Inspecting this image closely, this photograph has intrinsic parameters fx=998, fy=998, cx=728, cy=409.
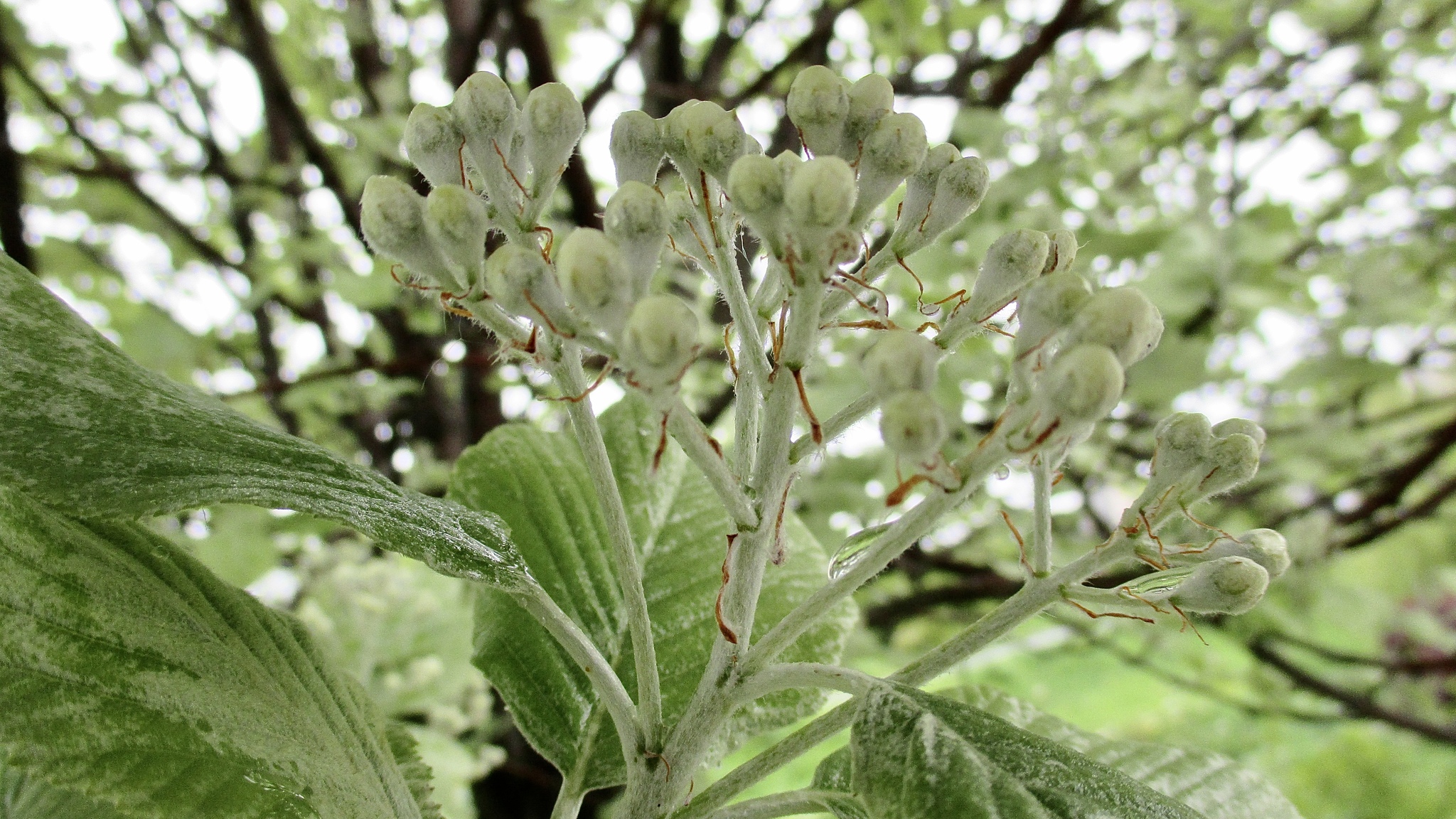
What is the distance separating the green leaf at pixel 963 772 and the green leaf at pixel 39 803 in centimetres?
39

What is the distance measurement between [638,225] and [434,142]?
0.15 metres

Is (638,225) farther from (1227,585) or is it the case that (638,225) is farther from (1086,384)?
(1227,585)

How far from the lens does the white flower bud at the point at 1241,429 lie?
50 centimetres

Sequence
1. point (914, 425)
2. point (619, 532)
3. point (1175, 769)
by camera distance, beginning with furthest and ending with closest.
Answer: point (1175, 769), point (619, 532), point (914, 425)

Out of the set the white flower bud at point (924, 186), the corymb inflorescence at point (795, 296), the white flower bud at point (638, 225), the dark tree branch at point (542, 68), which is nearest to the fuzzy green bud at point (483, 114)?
the corymb inflorescence at point (795, 296)

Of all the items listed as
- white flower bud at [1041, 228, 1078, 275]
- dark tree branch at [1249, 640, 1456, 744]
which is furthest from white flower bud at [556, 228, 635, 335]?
dark tree branch at [1249, 640, 1456, 744]

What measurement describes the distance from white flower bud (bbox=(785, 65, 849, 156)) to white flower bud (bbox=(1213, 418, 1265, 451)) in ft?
0.81

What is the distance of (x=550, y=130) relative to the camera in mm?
541

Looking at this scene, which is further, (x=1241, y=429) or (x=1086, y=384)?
(x=1241, y=429)

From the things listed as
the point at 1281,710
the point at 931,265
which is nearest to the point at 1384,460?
the point at 1281,710

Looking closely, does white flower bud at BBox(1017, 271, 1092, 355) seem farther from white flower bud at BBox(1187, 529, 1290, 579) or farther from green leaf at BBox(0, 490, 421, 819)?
green leaf at BBox(0, 490, 421, 819)

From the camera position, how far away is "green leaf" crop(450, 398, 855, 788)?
0.64 metres

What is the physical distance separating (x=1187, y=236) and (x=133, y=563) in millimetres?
1886

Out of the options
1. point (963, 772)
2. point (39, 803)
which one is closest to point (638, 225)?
point (963, 772)
